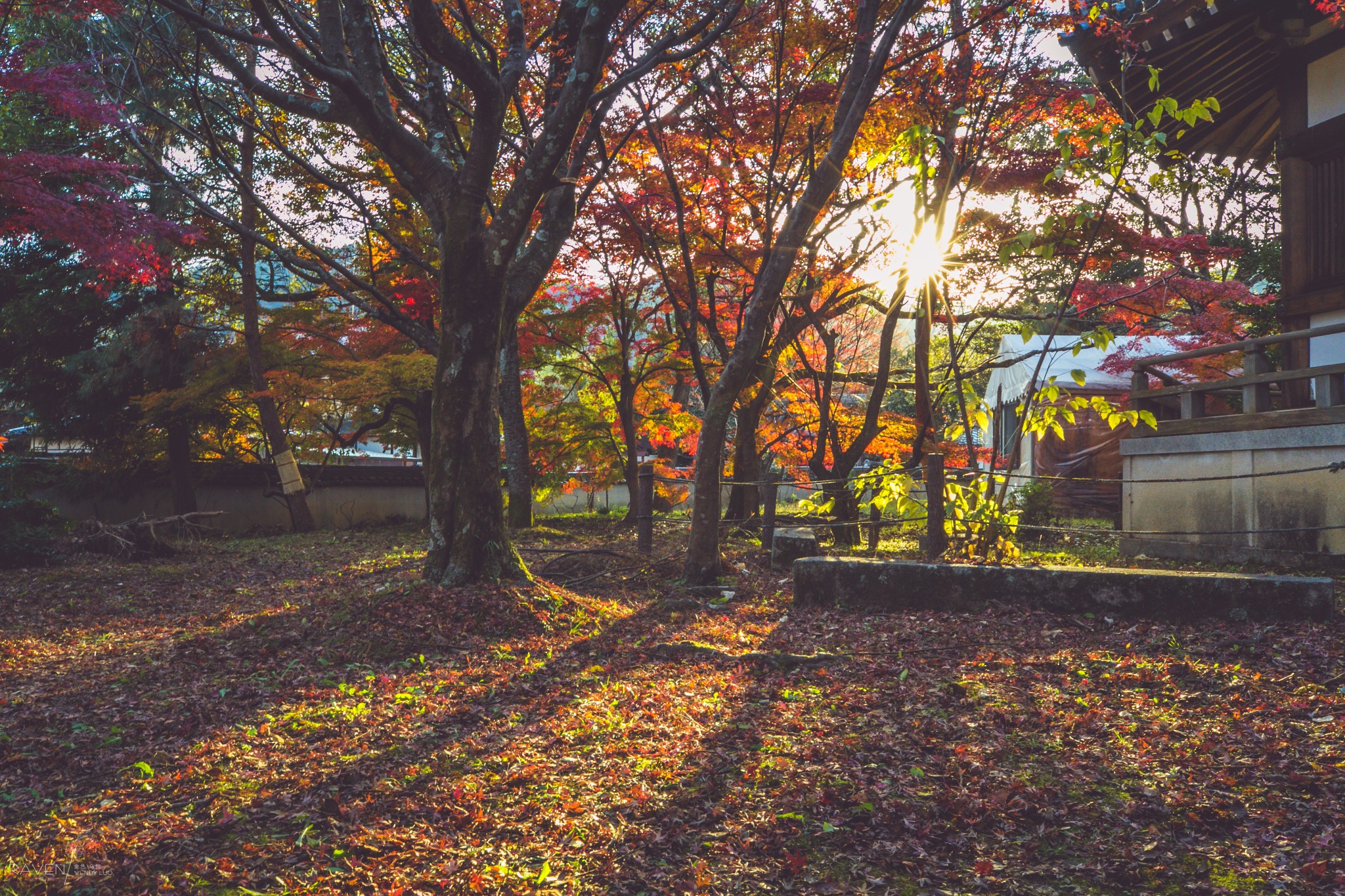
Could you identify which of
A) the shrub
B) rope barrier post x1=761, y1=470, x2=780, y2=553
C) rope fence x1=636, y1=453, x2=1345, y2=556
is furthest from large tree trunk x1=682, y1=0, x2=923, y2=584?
the shrub

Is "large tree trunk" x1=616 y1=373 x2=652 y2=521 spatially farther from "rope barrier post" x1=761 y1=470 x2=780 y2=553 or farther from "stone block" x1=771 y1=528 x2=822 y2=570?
"stone block" x1=771 y1=528 x2=822 y2=570

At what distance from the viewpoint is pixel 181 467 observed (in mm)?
15852

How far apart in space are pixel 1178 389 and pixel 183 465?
16.5 meters

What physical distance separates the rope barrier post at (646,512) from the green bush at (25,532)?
717 cm

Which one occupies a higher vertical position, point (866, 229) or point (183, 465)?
point (866, 229)

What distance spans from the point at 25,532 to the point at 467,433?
7.45 m

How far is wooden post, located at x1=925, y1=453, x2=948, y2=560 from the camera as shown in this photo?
684cm

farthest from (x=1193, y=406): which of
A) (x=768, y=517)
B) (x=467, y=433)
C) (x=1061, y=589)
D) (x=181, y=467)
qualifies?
(x=181, y=467)

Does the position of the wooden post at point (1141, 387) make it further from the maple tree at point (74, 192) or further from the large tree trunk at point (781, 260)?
the maple tree at point (74, 192)

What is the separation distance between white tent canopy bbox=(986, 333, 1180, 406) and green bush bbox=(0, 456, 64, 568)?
44.8 feet

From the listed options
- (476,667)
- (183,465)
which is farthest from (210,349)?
(476,667)

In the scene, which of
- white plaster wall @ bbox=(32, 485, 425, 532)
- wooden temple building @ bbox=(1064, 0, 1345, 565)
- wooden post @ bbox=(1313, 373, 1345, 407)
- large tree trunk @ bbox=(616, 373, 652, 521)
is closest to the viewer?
wooden post @ bbox=(1313, 373, 1345, 407)

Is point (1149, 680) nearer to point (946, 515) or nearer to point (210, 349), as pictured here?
point (946, 515)

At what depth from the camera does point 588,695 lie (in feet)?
14.5
